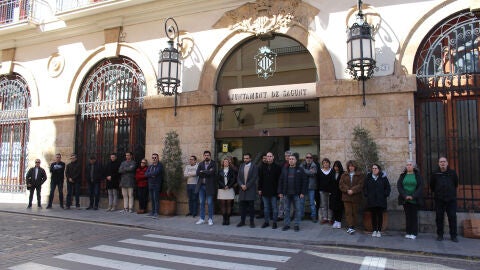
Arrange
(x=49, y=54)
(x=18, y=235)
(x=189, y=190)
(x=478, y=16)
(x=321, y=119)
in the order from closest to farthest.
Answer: (x=18, y=235) → (x=478, y=16) → (x=321, y=119) → (x=189, y=190) → (x=49, y=54)

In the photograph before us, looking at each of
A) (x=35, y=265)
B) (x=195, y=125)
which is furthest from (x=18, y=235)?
(x=195, y=125)

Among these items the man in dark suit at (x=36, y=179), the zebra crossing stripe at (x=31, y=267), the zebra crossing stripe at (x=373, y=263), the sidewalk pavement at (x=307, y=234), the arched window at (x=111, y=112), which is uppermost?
the arched window at (x=111, y=112)

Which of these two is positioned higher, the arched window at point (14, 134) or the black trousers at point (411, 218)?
the arched window at point (14, 134)

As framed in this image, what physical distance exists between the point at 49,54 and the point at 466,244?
14617 millimetres

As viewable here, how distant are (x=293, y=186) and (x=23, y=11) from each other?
534 inches

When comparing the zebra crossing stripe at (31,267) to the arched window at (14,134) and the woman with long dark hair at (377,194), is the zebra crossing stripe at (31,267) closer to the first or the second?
the woman with long dark hair at (377,194)

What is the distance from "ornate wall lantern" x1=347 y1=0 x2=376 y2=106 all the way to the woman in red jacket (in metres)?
6.52

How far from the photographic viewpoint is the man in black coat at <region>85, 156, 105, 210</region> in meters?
12.3

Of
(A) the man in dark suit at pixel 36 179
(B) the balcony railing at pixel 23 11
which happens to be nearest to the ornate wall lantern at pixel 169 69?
(A) the man in dark suit at pixel 36 179

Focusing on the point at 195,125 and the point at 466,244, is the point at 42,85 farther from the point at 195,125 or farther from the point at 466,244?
the point at 466,244

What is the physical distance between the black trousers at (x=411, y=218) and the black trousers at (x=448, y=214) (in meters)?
0.42

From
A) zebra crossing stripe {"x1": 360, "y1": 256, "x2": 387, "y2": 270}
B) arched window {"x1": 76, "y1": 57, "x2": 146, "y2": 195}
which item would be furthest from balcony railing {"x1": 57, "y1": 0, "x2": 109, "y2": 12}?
zebra crossing stripe {"x1": 360, "y1": 256, "x2": 387, "y2": 270}

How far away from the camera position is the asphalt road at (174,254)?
596 centimetres

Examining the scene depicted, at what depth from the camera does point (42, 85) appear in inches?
579
